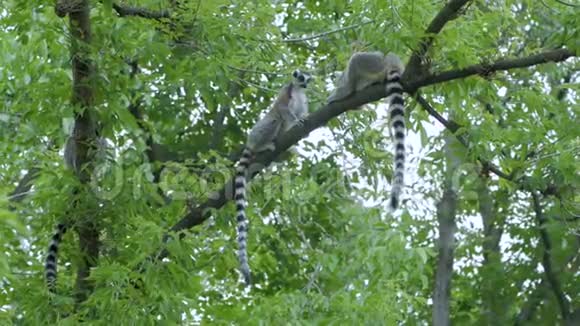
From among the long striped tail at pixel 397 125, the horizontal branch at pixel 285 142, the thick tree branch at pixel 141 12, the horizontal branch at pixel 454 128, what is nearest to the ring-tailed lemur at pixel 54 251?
the horizontal branch at pixel 285 142

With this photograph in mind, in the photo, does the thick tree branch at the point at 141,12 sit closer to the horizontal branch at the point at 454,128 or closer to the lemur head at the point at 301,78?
the horizontal branch at the point at 454,128

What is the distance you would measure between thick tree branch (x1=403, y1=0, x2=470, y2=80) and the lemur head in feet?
9.33

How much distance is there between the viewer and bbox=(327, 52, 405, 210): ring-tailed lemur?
723cm

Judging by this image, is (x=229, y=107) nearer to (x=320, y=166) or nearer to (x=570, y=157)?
(x=320, y=166)

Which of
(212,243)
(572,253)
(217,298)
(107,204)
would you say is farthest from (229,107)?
(572,253)

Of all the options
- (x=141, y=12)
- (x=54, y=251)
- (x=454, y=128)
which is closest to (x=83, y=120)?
(x=141, y=12)

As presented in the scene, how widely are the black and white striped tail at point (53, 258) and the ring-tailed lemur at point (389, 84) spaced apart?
105 inches

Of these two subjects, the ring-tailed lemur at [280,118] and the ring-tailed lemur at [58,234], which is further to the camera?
the ring-tailed lemur at [280,118]

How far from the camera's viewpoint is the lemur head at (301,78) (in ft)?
30.7

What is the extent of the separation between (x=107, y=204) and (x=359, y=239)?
101 inches

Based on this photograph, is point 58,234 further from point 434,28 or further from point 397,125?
point 434,28

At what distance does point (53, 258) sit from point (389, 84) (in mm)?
3292

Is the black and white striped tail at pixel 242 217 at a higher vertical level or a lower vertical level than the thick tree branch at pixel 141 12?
lower

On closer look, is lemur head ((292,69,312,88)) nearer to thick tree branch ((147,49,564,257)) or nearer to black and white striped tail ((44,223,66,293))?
thick tree branch ((147,49,564,257))
